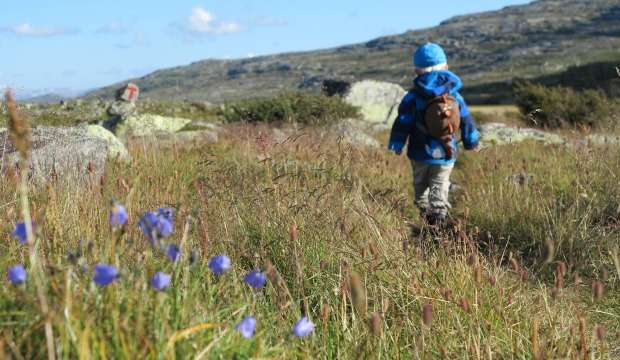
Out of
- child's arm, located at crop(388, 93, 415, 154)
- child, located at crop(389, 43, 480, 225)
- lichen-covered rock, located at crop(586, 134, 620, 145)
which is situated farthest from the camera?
lichen-covered rock, located at crop(586, 134, 620, 145)

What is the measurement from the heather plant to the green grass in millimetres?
11

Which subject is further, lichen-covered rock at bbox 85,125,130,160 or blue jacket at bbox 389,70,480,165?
lichen-covered rock at bbox 85,125,130,160

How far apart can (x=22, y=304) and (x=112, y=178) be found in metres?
3.36

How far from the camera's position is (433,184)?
5348mm

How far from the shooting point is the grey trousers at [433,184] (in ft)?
17.1

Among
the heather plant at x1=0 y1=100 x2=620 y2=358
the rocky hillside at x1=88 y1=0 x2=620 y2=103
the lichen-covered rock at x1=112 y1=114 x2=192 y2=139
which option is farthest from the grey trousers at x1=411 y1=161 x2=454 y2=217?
the rocky hillside at x1=88 y1=0 x2=620 y2=103

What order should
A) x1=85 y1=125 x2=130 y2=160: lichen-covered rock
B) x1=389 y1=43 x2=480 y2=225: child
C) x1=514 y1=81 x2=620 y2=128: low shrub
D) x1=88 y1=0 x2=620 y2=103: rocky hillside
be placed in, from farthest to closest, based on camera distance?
1. x1=88 y1=0 x2=620 y2=103: rocky hillside
2. x1=514 y1=81 x2=620 y2=128: low shrub
3. x1=85 y1=125 x2=130 y2=160: lichen-covered rock
4. x1=389 y1=43 x2=480 y2=225: child

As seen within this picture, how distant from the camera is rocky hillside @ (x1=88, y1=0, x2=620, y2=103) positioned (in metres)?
110

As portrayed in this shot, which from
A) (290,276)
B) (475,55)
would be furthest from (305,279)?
(475,55)

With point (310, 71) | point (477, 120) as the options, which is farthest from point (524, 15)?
point (477, 120)

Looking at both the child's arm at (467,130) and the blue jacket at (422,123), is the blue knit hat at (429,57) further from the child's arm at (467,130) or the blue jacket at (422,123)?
the child's arm at (467,130)

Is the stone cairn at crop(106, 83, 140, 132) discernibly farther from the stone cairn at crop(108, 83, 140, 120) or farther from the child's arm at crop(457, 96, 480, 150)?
the child's arm at crop(457, 96, 480, 150)

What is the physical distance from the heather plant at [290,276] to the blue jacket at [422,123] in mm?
502

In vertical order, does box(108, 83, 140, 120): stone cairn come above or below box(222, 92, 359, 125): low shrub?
above
